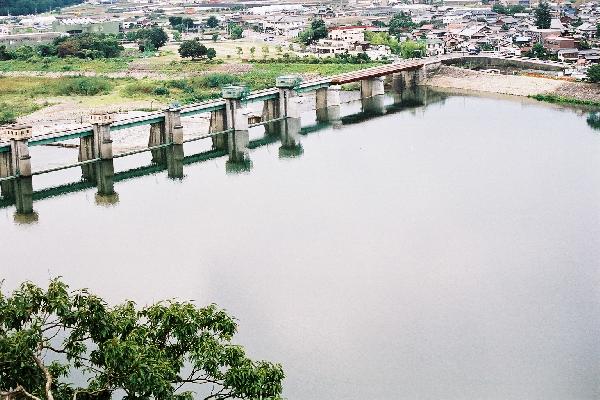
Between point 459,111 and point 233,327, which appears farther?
point 459,111

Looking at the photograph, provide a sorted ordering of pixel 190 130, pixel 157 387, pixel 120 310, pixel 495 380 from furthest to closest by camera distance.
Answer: pixel 190 130 → pixel 495 380 → pixel 120 310 → pixel 157 387

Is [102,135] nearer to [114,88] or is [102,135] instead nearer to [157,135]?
[157,135]

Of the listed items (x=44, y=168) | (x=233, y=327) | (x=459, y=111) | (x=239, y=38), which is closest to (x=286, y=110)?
(x=459, y=111)

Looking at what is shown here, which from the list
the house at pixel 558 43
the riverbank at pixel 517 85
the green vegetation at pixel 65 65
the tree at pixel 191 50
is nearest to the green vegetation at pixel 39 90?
the green vegetation at pixel 65 65

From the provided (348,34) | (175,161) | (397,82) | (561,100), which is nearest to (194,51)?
(348,34)

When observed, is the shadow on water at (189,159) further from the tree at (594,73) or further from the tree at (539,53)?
the tree at (539,53)

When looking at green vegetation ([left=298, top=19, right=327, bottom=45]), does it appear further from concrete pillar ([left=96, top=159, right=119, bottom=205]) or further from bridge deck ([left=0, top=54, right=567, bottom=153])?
concrete pillar ([left=96, top=159, right=119, bottom=205])

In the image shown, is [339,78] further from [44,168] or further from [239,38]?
[239,38]
